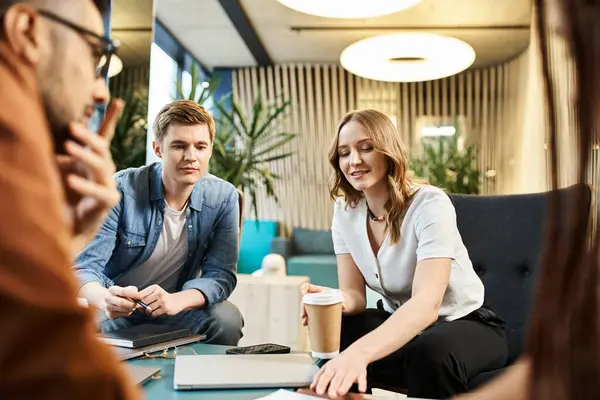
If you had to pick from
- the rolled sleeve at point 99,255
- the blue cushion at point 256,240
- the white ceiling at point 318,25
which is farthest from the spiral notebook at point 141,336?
the blue cushion at point 256,240

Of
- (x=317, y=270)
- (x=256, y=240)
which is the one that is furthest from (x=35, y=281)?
(x=256, y=240)

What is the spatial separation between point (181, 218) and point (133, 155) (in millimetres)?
488

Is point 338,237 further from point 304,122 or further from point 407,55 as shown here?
point 304,122

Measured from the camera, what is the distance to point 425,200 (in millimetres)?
1746

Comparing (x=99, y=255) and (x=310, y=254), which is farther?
(x=310, y=254)

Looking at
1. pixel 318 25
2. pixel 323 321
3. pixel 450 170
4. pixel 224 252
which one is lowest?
pixel 323 321

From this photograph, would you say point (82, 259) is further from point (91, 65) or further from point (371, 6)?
point (371, 6)

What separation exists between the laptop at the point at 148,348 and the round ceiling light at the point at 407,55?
3445 mm

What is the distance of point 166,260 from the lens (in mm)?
2062

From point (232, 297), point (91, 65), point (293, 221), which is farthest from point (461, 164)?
point (91, 65)

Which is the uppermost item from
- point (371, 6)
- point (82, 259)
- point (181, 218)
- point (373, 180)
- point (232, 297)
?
point (371, 6)

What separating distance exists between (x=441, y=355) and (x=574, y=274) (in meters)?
1.27

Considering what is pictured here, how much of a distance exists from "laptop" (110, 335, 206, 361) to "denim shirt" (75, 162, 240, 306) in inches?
15.6

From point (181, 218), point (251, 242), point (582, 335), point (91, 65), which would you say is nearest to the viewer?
point (582, 335)
